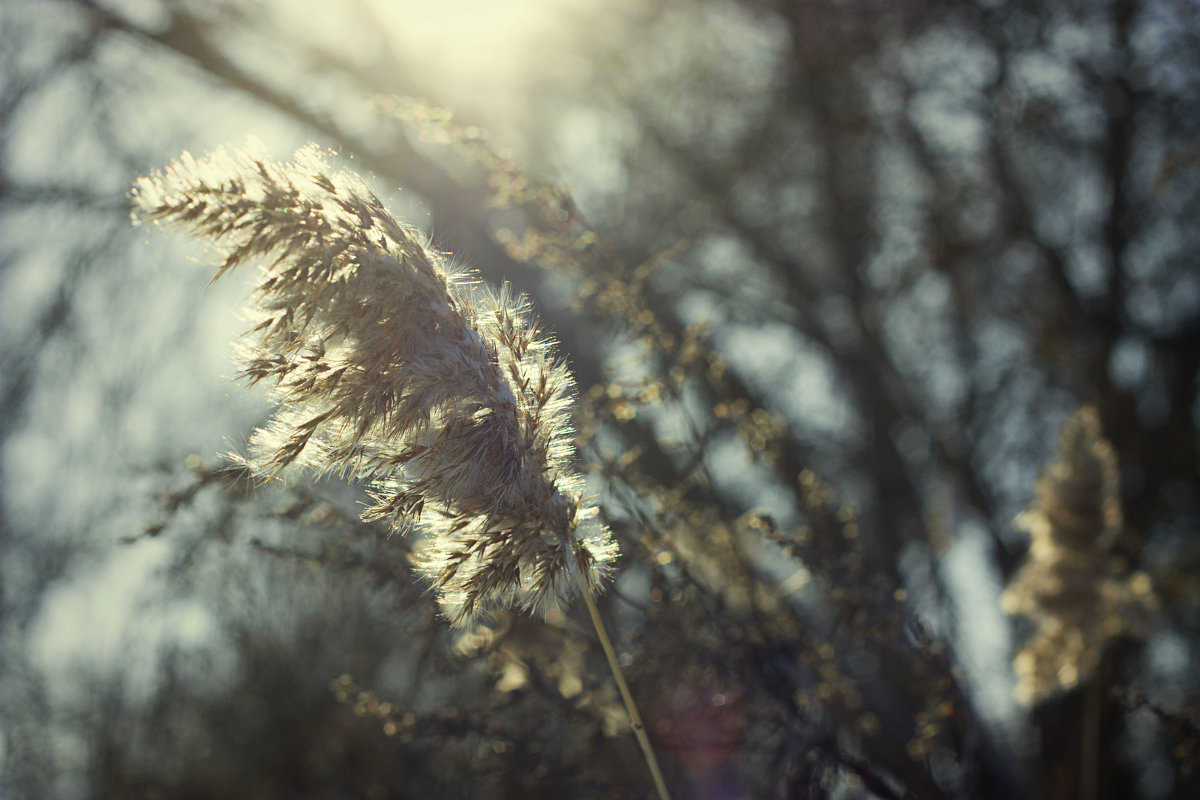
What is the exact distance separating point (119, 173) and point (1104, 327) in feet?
19.8

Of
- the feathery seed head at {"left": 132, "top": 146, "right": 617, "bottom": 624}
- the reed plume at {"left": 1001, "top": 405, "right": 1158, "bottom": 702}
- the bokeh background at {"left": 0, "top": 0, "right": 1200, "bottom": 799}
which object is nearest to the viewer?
the feathery seed head at {"left": 132, "top": 146, "right": 617, "bottom": 624}

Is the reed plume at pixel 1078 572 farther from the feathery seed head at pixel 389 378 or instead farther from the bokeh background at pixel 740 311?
the feathery seed head at pixel 389 378

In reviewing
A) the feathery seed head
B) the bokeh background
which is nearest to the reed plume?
the bokeh background

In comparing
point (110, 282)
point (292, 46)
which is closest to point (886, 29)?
point (292, 46)

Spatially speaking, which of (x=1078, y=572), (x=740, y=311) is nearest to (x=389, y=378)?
(x=1078, y=572)

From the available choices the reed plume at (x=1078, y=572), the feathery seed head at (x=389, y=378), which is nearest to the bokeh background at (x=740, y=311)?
the reed plume at (x=1078, y=572)

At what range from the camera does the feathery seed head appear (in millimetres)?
→ 1470

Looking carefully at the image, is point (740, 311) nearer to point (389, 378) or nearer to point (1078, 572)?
point (1078, 572)

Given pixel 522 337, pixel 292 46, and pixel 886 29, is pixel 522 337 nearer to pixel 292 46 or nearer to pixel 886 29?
pixel 292 46

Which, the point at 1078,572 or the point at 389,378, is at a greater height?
the point at 1078,572

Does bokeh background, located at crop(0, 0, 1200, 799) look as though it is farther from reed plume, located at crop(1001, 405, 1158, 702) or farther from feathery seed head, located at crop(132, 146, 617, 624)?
feathery seed head, located at crop(132, 146, 617, 624)

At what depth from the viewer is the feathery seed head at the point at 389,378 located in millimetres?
1470

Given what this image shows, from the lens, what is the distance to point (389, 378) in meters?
1.55

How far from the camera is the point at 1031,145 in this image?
559cm
